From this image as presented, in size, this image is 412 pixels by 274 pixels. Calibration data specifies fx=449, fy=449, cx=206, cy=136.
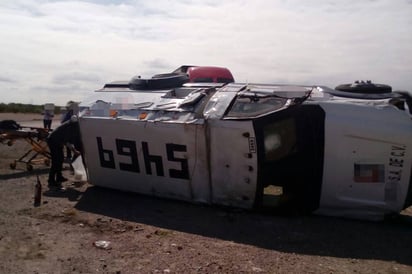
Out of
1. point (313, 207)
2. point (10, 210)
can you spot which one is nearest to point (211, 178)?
point (313, 207)

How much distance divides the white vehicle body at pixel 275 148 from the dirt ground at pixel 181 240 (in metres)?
0.28

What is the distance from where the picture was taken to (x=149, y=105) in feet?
24.5

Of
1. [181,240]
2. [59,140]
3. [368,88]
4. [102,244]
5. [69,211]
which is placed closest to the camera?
[102,244]

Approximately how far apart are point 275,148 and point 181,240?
1.85 metres

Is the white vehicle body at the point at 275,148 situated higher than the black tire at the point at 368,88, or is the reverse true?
the black tire at the point at 368,88

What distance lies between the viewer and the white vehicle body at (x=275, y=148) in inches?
236

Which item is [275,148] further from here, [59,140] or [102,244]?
[59,140]

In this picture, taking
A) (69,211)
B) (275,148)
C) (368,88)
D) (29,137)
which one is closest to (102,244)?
(69,211)

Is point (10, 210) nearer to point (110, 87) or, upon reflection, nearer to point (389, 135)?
point (110, 87)

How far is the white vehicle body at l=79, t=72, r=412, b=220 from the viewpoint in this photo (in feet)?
19.6

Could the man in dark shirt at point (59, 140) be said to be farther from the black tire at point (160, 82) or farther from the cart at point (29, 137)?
the cart at point (29, 137)

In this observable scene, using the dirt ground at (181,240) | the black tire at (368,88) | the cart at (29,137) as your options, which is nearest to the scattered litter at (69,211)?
the dirt ground at (181,240)

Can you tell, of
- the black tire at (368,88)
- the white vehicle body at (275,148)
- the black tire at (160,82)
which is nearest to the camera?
the white vehicle body at (275,148)

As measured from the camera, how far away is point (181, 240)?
216 inches
